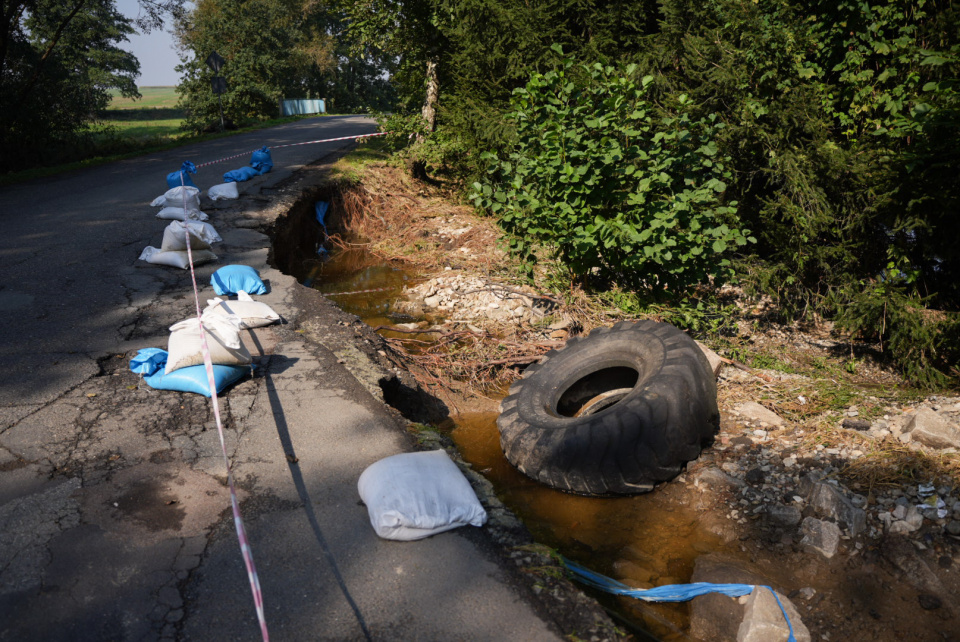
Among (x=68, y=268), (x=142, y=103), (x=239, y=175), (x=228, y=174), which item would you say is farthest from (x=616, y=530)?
(x=142, y=103)

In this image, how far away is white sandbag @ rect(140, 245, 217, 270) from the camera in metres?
6.19

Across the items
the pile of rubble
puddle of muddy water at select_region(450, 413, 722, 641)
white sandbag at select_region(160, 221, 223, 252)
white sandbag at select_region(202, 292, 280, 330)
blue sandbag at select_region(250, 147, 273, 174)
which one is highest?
blue sandbag at select_region(250, 147, 273, 174)

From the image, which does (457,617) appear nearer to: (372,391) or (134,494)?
(134,494)

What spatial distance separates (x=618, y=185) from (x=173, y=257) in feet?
15.0

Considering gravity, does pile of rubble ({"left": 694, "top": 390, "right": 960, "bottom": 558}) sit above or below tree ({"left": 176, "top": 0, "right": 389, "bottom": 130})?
below

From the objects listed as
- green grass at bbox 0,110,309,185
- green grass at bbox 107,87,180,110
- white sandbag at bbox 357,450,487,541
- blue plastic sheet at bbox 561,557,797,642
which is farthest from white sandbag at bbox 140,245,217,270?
green grass at bbox 107,87,180,110

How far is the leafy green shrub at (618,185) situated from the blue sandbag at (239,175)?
6118 millimetres

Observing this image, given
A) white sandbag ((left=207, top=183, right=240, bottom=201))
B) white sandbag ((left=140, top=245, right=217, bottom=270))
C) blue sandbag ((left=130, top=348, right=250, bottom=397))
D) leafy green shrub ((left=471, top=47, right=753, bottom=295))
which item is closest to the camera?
blue sandbag ((left=130, top=348, right=250, bottom=397))

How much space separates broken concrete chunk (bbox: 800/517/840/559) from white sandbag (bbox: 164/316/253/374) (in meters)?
3.54

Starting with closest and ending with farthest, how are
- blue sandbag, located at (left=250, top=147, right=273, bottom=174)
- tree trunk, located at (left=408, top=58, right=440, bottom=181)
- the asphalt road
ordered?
the asphalt road
blue sandbag, located at (left=250, top=147, right=273, bottom=174)
tree trunk, located at (left=408, top=58, right=440, bottom=181)

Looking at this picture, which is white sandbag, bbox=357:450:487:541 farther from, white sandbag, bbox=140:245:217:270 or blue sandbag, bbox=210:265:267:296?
white sandbag, bbox=140:245:217:270

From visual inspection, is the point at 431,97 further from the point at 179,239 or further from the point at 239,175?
the point at 179,239

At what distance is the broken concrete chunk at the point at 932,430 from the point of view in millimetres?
3479

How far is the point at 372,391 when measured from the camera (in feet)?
13.4
